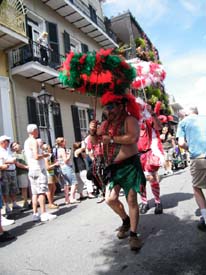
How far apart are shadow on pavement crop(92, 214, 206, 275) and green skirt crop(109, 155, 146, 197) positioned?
699mm

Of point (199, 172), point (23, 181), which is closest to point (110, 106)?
point (199, 172)

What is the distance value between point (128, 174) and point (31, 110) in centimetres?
882

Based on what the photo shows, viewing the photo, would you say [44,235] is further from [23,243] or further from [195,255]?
[195,255]

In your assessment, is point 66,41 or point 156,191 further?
point 66,41

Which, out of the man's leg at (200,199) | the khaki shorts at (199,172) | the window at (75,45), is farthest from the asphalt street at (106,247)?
the window at (75,45)

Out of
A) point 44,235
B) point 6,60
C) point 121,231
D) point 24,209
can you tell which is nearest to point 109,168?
point 121,231

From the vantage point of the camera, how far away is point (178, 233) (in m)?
4.04

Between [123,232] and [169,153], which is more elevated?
[169,153]

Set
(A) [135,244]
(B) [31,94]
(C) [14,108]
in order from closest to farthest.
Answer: (A) [135,244]
(C) [14,108]
(B) [31,94]

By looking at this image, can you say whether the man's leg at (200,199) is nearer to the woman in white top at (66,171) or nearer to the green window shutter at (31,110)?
the woman in white top at (66,171)

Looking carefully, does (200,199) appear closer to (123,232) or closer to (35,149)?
(123,232)

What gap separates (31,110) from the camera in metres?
12.0

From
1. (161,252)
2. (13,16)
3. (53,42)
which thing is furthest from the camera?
(53,42)

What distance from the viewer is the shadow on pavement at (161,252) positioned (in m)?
3.09
